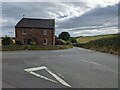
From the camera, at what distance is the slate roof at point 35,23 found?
5806 cm

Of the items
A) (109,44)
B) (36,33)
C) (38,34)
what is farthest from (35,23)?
(109,44)

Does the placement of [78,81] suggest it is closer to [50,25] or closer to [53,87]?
[53,87]

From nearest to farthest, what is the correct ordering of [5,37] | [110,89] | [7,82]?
[110,89] < [7,82] < [5,37]

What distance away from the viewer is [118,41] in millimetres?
29703

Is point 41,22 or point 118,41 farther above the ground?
point 41,22

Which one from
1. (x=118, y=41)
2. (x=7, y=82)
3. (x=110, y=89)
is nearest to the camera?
(x=110, y=89)

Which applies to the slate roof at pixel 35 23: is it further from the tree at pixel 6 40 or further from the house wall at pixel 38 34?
the tree at pixel 6 40

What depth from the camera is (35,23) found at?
5953 cm

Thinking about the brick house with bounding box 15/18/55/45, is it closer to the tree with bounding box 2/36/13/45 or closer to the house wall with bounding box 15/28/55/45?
the house wall with bounding box 15/28/55/45

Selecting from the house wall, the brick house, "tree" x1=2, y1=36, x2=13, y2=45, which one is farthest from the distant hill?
"tree" x1=2, y1=36, x2=13, y2=45

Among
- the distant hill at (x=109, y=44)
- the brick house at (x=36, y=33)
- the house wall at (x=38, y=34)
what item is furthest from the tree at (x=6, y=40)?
the distant hill at (x=109, y=44)

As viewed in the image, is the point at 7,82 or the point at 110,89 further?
the point at 7,82

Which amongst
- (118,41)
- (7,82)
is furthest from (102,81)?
(118,41)

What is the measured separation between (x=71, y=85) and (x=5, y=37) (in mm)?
42892
